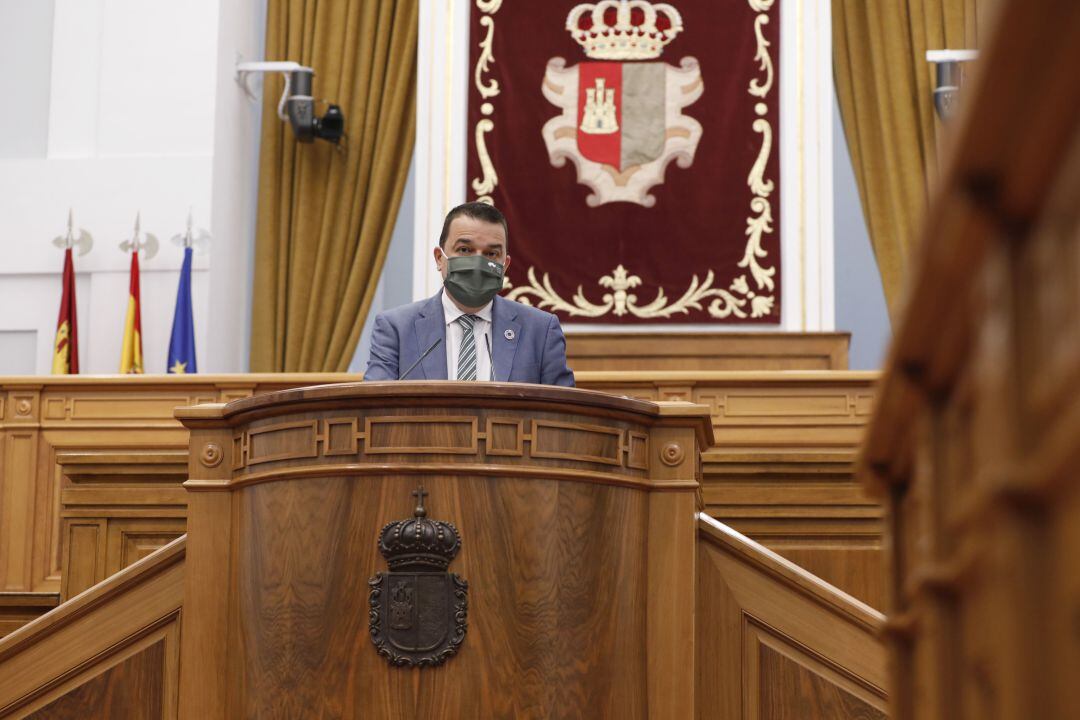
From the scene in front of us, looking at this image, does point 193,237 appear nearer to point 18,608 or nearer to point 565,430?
point 18,608

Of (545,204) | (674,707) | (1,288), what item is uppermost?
(545,204)

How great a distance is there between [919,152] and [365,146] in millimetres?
2895

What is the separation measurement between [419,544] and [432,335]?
102cm

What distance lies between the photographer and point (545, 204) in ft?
25.5

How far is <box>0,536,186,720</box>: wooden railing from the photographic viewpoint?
10.9 feet

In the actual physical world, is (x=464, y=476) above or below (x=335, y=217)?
below

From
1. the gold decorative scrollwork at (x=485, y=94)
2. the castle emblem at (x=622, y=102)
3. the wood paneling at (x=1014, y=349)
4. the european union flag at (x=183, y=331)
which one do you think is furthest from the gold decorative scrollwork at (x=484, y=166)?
the wood paneling at (x=1014, y=349)

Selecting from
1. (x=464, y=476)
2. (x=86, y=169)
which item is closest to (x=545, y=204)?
(x=86, y=169)

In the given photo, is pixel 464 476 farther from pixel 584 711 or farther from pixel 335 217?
pixel 335 217

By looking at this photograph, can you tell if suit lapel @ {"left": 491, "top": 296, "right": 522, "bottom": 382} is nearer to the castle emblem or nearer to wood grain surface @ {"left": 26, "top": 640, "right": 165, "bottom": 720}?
wood grain surface @ {"left": 26, "top": 640, "right": 165, "bottom": 720}

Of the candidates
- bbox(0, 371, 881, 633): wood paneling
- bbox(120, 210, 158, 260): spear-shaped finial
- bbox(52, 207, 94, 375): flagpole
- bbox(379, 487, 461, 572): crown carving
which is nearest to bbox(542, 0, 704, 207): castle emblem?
bbox(120, 210, 158, 260): spear-shaped finial

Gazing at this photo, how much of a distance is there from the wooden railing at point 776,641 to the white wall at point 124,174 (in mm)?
4606

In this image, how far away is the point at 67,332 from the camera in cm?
729

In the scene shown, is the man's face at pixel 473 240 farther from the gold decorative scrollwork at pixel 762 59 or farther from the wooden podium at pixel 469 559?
the gold decorative scrollwork at pixel 762 59
